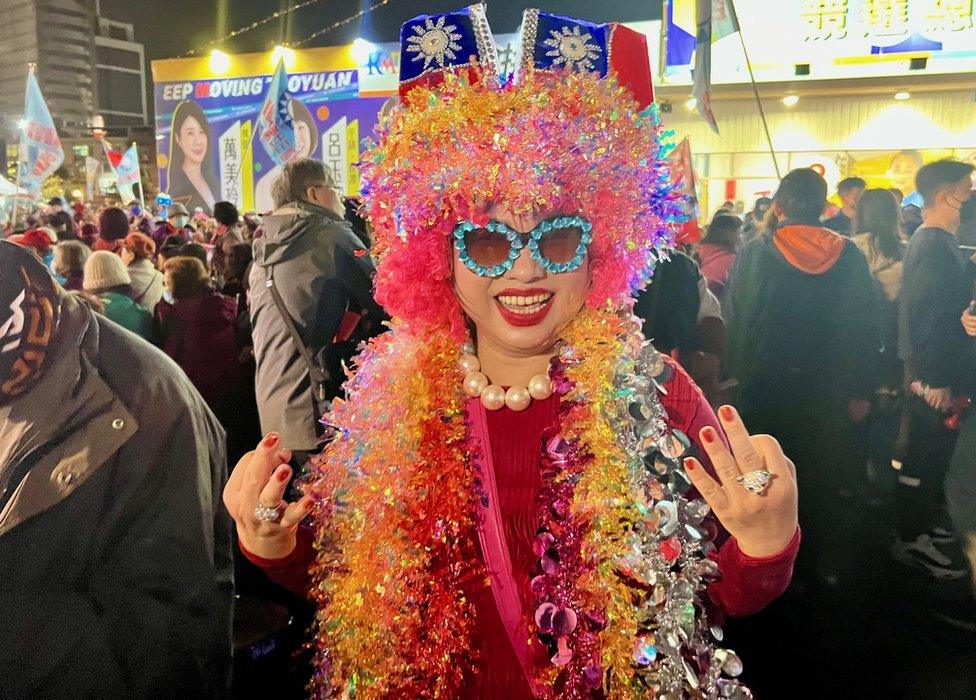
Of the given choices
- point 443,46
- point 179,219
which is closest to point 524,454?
point 443,46

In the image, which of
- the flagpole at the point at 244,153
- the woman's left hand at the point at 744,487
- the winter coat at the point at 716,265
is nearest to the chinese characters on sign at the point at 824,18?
the winter coat at the point at 716,265

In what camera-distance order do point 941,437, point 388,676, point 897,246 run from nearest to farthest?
point 388,676, point 941,437, point 897,246

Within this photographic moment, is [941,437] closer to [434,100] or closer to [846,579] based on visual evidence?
[846,579]

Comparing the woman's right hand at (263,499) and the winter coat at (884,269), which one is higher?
the winter coat at (884,269)

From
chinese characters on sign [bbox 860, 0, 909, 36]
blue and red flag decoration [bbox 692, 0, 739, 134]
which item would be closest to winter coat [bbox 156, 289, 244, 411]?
blue and red flag decoration [bbox 692, 0, 739, 134]

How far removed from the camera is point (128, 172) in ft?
5.83

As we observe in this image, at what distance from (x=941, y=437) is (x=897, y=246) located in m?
1.01

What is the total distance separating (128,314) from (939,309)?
2.95 meters

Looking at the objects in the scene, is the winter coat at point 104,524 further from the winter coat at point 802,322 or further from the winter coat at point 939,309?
the winter coat at point 939,309

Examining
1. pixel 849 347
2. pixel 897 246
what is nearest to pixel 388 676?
pixel 849 347

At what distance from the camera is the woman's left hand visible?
1.12 metres

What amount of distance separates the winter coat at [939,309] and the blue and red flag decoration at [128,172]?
114 inches

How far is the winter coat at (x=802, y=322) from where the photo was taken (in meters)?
2.72

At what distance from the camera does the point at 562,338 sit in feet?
4.49
